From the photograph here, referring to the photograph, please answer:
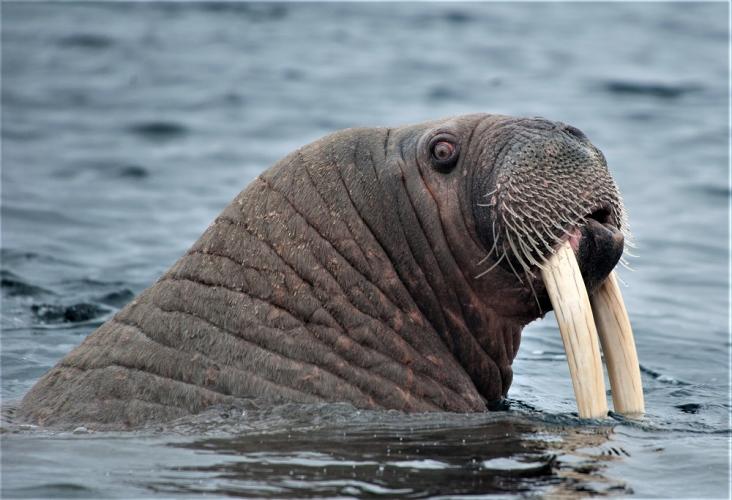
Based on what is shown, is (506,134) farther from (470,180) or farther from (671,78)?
(671,78)

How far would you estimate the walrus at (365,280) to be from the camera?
6.90 m

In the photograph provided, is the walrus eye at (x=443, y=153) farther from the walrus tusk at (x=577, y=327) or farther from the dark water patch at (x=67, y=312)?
the dark water patch at (x=67, y=312)

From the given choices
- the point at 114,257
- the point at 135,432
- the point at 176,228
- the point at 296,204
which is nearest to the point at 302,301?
the point at 296,204

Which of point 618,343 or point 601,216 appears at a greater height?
point 601,216

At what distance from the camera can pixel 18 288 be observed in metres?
12.6

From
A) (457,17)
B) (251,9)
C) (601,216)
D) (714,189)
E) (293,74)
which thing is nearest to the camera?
(601,216)

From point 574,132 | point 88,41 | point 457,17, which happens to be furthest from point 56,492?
point 457,17

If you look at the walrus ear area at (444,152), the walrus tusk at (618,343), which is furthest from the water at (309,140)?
the walrus ear area at (444,152)

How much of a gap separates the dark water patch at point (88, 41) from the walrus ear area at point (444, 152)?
22702 millimetres

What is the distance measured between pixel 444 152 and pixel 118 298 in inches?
242

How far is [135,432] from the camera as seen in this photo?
22.1 feet

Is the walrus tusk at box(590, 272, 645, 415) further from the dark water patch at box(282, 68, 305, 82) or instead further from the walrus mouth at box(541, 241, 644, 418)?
the dark water patch at box(282, 68, 305, 82)

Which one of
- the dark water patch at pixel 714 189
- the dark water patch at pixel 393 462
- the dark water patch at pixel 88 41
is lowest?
the dark water patch at pixel 393 462

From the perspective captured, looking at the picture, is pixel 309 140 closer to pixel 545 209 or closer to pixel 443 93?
pixel 443 93
